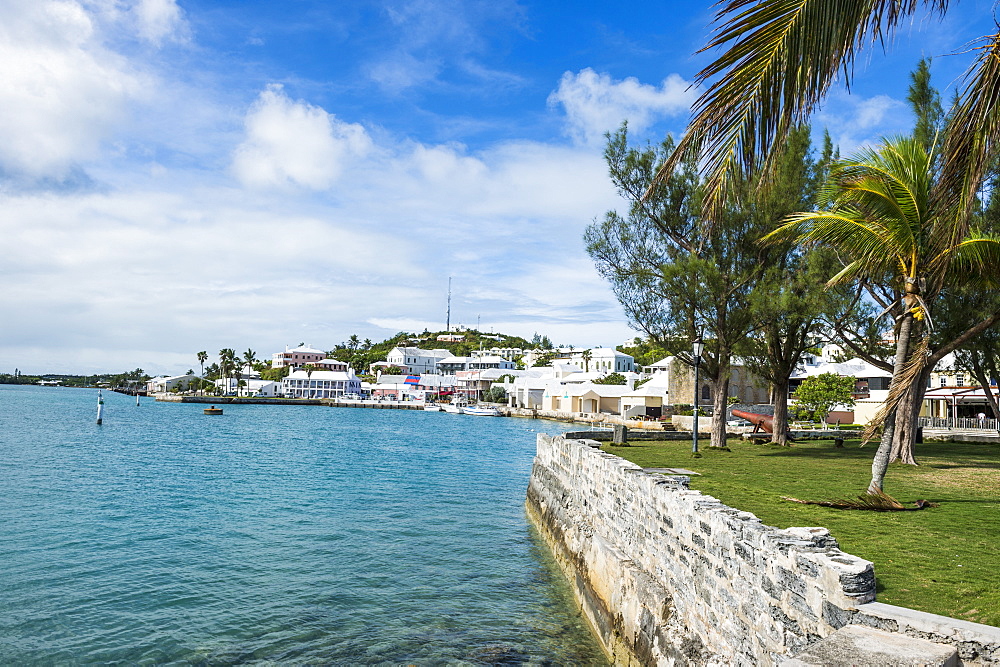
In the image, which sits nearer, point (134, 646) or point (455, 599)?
point (134, 646)

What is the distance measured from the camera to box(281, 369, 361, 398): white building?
403 feet

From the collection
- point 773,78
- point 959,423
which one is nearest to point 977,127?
point 773,78

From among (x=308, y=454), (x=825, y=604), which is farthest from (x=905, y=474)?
(x=308, y=454)

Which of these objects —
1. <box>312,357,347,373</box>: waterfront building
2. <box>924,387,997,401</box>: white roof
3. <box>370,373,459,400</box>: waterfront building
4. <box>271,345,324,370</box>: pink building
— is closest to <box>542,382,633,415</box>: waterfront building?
<box>924,387,997,401</box>: white roof

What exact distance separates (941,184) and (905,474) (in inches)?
445

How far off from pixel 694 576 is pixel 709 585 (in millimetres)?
424

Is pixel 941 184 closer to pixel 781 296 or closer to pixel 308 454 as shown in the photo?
pixel 781 296

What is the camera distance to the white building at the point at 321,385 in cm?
12295

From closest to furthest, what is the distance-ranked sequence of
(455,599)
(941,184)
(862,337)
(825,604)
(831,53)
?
(831,53) < (825,604) < (941,184) < (455,599) < (862,337)

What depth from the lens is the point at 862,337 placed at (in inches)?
830

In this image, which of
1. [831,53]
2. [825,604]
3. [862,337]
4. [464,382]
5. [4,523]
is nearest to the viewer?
[831,53]

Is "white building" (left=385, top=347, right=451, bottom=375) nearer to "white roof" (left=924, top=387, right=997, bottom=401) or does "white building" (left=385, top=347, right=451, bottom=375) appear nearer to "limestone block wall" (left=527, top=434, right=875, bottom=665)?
"white roof" (left=924, top=387, right=997, bottom=401)

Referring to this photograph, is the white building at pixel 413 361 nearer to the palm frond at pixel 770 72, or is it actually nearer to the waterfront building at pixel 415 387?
the waterfront building at pixel 415 387

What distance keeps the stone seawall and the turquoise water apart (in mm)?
1003
